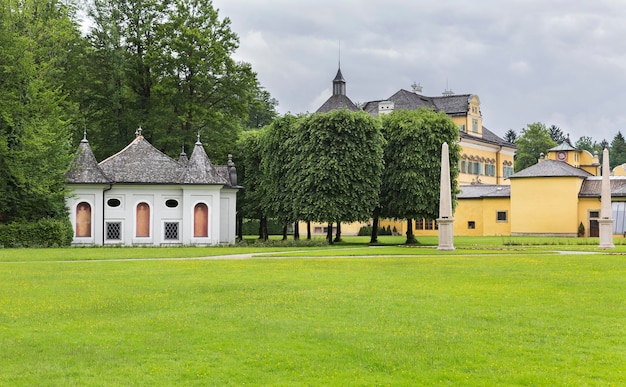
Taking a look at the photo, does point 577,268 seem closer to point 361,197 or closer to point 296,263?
point 296,263

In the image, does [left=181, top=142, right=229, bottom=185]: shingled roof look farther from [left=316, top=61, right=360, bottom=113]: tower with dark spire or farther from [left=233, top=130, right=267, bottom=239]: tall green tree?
[left=316, top=61, right=360, bottom=113]: tower with dark spire

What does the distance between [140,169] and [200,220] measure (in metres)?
5.96

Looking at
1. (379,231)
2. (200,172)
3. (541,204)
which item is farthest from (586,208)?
(200,172)

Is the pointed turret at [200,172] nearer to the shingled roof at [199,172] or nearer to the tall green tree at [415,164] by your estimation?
the shingled roof at [199,172]

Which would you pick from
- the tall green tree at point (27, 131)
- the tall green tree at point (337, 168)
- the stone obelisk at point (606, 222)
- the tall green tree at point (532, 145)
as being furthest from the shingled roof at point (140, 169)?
the tall green tree at point (532, 145)

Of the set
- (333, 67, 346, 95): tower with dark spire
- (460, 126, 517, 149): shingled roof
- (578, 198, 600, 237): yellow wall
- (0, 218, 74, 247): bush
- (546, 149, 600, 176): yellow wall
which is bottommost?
(0, 218, 74, 247): bush

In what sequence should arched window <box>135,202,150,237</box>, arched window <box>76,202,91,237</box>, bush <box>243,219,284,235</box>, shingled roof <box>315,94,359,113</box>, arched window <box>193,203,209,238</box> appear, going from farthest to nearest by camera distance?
Result: shingled roof <box>315,94,359,113</box> < bush <box>243,219,284,235</box> < arched window <box>193,203,209,238</box> < arched window <box>135,202,150,237</box> < arched window <box>76,202,91,237</box>

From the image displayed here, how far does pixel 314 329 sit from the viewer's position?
14805 millimetres

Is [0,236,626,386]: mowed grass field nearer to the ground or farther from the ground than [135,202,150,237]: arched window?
nearer to the ground

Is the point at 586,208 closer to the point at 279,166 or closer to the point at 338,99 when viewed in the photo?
the point at 279,166

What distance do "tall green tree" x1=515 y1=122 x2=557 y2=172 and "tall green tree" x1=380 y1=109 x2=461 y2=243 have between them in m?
68.9

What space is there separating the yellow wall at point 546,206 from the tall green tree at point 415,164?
20.4 m

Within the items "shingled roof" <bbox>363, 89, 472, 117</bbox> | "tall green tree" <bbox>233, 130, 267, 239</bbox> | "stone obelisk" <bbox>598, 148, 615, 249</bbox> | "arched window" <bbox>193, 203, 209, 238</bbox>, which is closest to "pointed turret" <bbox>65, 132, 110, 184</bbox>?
"arched window" <bbox>193, 203, 209, 238</bbox>

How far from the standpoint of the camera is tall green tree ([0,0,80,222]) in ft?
166
